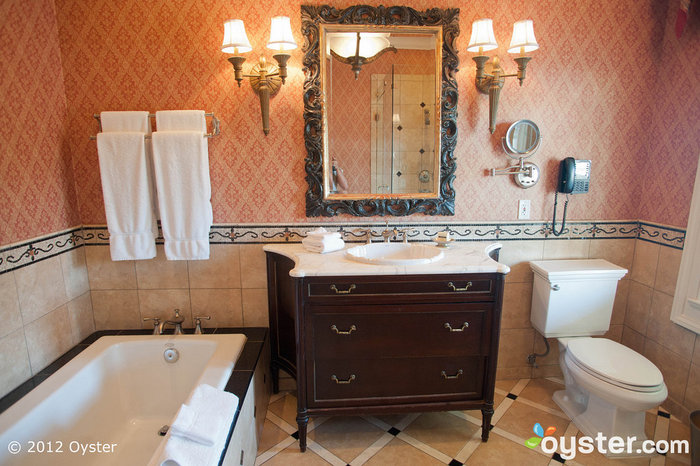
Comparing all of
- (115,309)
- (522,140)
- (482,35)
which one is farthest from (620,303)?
(115,309)

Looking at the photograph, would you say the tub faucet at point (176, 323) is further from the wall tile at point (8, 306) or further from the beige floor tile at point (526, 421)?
the beige floor tile at point (526, 421)

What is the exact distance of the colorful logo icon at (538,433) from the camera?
1856mm

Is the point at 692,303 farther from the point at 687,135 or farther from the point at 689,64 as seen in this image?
the point at 689,64

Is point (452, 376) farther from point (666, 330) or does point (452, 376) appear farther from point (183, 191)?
point (183, 191)

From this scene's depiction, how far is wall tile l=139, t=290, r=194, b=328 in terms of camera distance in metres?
2.18

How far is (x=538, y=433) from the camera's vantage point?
6.30 feet

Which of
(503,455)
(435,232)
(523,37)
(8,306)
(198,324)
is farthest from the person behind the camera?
(435,232)

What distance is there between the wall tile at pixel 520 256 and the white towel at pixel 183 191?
1724 millimetres

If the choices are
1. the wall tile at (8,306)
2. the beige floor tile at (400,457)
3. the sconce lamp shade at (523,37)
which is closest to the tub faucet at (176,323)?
the wall tile at (8,306)

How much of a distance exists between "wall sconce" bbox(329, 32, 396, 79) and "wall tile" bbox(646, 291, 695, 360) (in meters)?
2.06

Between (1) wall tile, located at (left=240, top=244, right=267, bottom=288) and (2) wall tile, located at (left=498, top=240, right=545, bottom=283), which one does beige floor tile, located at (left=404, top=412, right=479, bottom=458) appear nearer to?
(2) wall tile, located at (left=498, top=240, right=545, bottom=283)

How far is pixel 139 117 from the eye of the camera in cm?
190

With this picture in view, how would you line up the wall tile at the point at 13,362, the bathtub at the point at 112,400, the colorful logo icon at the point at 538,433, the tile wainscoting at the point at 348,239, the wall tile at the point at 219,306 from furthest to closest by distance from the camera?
the wall tile at the point at 219,306
the tile wainscoting at the point at 348,239
the colorful logo icon at the point at 538,433
the wall tile at the point at 13,362
the bathtub at the point at 112,400

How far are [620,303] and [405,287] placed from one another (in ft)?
5.33
